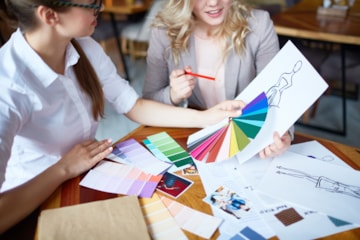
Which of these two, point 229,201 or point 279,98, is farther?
point 279,98

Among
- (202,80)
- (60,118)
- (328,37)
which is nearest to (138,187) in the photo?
(60,118)

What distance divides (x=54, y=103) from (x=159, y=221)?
0.50 m

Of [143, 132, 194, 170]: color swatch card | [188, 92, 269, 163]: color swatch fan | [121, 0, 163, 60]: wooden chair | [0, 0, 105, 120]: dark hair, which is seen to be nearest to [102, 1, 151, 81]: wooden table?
Result: [121, 0, 163, 60]: wooden chair

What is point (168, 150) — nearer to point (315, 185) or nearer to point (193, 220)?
point (193, 220)

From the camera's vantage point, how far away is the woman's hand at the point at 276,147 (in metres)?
0.92

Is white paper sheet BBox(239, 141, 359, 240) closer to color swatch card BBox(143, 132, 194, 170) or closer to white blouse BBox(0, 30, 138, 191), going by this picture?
color swatch card BBox(143, 132, 194, 170)

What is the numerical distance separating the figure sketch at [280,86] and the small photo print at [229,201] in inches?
11.3

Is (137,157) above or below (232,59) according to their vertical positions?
below

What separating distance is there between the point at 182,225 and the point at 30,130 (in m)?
0.57

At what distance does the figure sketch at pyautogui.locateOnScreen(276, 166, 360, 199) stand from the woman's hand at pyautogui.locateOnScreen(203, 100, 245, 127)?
22 cm

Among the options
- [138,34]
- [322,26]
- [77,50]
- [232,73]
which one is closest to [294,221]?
[232,73]

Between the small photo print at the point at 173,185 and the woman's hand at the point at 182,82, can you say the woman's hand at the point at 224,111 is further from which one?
the small photo print at the point at 173,185

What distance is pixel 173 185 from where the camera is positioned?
886 millimetres

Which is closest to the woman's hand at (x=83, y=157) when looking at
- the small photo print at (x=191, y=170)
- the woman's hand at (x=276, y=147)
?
the small photo print at (x=191, y=170)
